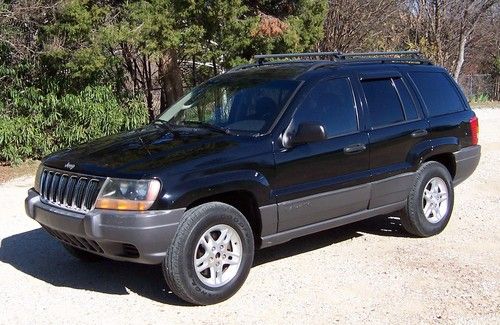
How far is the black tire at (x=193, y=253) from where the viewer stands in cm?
468

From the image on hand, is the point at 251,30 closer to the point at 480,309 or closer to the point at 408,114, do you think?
the point at 408,114

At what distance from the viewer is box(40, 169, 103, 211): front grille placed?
480cm

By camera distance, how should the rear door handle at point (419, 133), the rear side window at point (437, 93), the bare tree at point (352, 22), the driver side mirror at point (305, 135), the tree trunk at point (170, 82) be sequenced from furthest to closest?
the bare tree at point (352, 22) < the tree trunk at point (170, 82) < the rear side window at point (437, 93) < the rear door handle at point (419, 133) < the driver side mirror at point (305, 135)

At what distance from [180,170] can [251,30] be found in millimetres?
8115

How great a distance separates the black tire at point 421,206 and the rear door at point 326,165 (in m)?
0.74

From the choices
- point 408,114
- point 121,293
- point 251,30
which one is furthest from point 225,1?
point 121,293

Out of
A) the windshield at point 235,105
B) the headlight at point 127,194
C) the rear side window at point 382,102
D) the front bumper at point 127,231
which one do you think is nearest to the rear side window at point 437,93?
the rear side window at point 382,102

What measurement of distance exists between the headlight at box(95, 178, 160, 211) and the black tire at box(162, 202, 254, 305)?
323mm

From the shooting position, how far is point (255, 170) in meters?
5.08

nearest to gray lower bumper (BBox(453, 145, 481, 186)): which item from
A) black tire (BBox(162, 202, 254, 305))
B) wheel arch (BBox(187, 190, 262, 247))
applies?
wheel arch (BBox(187, 190, 262, 247))

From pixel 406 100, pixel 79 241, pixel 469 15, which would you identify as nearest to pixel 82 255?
pixel 79 241

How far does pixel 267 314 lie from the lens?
4.74m

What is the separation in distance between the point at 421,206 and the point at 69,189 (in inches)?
139

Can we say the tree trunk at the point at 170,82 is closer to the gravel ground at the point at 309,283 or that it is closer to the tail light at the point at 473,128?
the gravel ground at the point at 309,283
